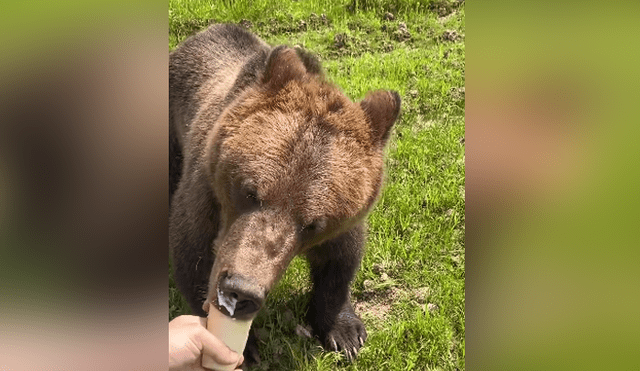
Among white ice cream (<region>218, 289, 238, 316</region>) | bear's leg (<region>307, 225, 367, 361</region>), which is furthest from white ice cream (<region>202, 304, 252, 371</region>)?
bear's leg (<region>307, 225, 367, 361</region>)

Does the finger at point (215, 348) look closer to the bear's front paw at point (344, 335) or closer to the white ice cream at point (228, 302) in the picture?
the white ice cream at point (228, 302)

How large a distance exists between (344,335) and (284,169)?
6.54 ft

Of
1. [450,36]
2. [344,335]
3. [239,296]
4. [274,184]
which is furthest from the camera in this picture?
[450,36]

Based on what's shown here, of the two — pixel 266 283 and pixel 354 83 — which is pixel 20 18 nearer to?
pixel 266 283

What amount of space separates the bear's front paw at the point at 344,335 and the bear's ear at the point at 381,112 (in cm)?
169

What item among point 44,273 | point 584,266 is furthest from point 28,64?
point 584,266

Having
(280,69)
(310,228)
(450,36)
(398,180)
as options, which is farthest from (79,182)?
(450,36)

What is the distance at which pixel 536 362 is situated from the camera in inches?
61.2

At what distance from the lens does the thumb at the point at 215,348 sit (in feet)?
8.16

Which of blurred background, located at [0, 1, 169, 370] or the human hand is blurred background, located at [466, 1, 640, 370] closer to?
blurred background, located at [0, 1, 169, 370]

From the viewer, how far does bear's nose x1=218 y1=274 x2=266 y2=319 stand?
240cm

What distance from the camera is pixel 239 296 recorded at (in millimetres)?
2436

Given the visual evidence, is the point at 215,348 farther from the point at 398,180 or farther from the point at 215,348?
the point at 398,180

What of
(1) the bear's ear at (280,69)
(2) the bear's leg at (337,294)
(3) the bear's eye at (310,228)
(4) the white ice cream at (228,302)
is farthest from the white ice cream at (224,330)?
(1) the bear's ear at (280,69)
